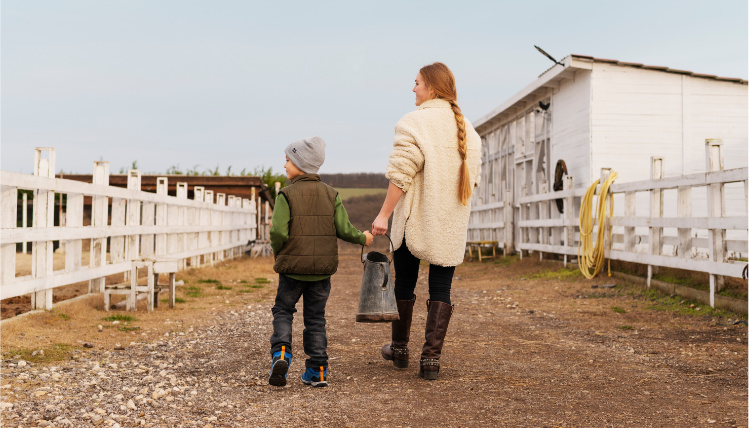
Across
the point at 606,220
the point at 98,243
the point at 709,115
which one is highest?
the point at 709,115

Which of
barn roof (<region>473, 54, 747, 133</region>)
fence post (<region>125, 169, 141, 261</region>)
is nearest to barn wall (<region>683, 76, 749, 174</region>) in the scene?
barn roof (<region>473, 54, 747, 133</region>)

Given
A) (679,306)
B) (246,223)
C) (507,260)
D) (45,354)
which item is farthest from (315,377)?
(246,223)

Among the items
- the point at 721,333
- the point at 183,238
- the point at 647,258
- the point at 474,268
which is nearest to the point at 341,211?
the point at 721,333

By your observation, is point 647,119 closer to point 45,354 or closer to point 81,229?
point 81,229

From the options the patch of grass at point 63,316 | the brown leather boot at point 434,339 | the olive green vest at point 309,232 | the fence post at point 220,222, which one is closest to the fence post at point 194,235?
the fence post at point 220,222

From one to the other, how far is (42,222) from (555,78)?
1155 centimetres

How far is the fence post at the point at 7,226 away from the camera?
5660 mm

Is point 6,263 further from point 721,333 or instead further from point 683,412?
point 721,333

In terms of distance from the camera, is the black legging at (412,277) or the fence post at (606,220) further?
the fence post at (606,220)

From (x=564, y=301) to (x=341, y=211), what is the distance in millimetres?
5118

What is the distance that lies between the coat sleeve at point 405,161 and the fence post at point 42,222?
363cm

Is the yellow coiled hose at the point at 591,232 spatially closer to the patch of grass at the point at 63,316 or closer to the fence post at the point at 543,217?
the fence post at the point at 543,217

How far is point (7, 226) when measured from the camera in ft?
18.9

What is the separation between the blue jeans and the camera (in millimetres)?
4090
